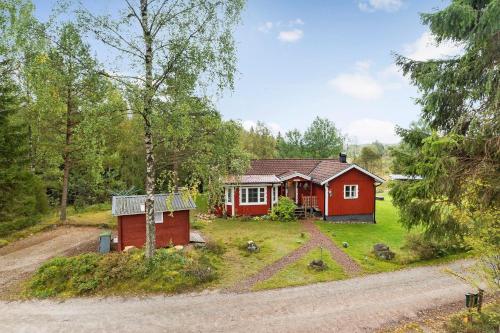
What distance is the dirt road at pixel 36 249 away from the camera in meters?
12.6

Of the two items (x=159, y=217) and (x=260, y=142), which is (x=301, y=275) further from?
(x=260, y=142)

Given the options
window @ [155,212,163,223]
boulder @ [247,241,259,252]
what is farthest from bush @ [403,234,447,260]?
window @ [155,212,163,223]

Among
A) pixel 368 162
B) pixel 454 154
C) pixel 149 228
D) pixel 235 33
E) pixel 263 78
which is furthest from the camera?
pixel 368 162

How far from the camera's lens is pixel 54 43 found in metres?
9.97

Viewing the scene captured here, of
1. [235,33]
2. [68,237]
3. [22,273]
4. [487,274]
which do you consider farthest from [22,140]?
[487,274]

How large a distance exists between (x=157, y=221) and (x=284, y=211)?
997 centimetres

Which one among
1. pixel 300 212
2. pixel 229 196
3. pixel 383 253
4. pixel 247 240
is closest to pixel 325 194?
pixel 300 212

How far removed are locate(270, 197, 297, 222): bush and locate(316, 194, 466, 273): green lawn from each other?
2020 millimetres

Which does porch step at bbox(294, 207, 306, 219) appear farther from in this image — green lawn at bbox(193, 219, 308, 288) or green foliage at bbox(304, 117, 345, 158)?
green foliage at bbox(304, 117, 345, 158)

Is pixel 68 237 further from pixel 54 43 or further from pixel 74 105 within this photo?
pixel 54 43

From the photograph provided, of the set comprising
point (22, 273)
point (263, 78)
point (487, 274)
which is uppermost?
point (263, 78)

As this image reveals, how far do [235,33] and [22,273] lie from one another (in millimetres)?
12868

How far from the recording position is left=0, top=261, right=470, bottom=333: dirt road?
8702 millimetres

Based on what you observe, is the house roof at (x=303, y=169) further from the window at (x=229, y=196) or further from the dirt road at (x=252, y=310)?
the dirt road at (x=252, y=310)
